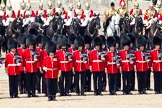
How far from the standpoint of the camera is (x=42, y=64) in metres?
29.2

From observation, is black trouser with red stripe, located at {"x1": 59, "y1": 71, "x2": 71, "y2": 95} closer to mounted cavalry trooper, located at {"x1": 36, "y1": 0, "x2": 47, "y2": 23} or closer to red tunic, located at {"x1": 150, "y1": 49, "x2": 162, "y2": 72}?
red tunic, located at {"x1": 150, "y1": 49, "x2": 162, "y2": 72}

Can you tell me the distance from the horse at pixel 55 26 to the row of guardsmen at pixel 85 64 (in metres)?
10.5

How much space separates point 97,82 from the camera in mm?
29828

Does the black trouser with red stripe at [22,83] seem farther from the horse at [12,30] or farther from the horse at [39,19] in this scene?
the horse at [39,19]

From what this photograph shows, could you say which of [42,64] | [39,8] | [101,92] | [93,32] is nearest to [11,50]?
[42,64]

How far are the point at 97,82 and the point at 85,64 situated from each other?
61cm

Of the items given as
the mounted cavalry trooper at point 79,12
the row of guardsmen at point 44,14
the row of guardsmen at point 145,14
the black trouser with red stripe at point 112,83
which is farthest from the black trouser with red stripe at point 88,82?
the mounted cavalry trooper at point 79,12

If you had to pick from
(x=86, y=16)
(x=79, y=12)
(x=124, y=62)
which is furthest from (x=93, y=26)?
(x=124, y=62)

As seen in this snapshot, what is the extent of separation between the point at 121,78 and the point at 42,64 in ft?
14.2

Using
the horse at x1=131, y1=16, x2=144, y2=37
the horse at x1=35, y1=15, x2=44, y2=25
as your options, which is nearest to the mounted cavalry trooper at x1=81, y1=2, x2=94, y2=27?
the horse at x1=35, y1=15, x2=44, y2=25

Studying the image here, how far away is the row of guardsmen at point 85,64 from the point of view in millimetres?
29141

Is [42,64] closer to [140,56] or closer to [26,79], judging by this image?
[26,79]

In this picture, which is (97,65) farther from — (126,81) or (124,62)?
(126,81)

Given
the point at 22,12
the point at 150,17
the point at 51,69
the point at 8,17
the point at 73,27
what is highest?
the point at 22,12
